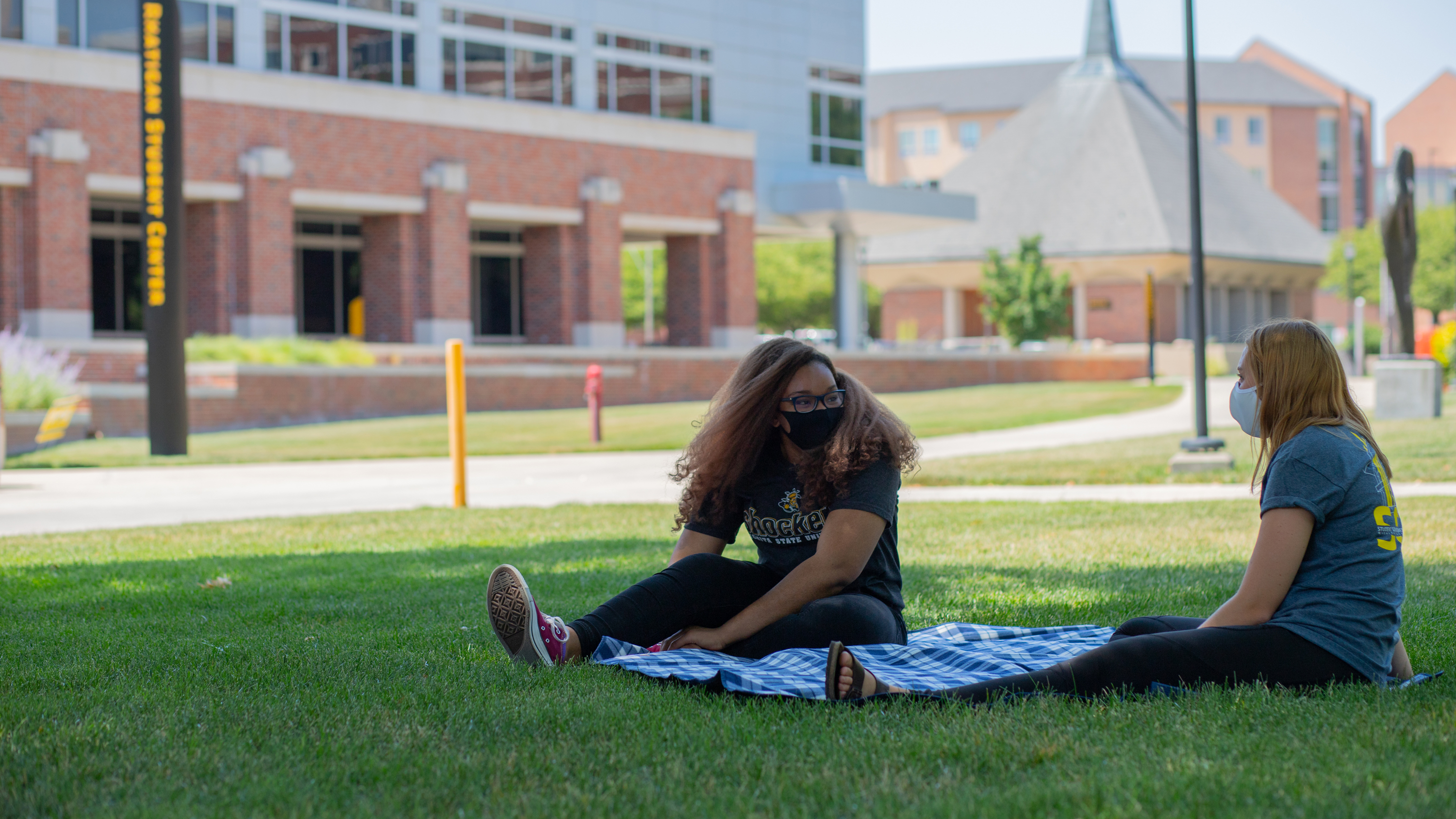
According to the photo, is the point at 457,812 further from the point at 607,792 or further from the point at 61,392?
the point at 61,392

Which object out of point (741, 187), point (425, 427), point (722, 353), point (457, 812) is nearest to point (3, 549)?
point (457, 812)

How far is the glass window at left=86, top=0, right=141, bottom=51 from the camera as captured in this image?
2748cm

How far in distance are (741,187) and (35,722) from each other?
34807 mm

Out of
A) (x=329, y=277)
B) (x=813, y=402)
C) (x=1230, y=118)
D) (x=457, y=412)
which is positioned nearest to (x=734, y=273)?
(x=329, y=277)

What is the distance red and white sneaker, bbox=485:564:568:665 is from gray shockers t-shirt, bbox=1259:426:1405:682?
2178 mm

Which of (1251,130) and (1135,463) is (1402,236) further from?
(1251,130)

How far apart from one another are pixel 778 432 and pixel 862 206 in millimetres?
34605

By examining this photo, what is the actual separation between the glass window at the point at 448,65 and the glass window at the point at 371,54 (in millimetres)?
1265

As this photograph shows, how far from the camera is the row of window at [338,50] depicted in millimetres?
30062

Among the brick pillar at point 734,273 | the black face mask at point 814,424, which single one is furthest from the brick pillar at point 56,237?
the black face mask at point 814,424

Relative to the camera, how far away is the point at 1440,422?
57.5 ft

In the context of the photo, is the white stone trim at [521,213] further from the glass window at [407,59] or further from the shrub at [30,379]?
the shrub at [30,379]

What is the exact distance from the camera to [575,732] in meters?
3.59

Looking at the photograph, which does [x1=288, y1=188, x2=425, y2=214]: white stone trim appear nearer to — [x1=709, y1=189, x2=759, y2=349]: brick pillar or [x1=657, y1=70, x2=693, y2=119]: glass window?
[x1=657, y1=70, x2=693, y2=119]: glass window
